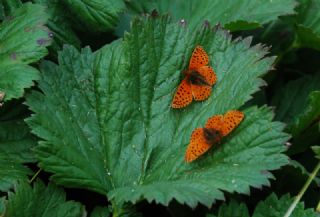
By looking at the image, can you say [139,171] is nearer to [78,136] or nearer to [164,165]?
[164,165]

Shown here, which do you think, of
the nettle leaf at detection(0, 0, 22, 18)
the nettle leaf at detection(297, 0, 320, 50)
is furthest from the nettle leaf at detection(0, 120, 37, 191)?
the nettle leaf at detection(297, 0, 320, 50)

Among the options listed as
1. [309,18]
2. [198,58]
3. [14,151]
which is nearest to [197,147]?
[198,58]

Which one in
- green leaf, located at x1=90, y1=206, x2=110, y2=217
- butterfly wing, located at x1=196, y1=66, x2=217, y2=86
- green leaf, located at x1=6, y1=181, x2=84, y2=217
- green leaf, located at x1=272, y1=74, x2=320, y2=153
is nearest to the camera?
green leaf, located at x1=6, y1=181, x2=84, y2=217

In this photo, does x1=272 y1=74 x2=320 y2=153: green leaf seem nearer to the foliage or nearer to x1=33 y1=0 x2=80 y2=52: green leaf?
the foliage

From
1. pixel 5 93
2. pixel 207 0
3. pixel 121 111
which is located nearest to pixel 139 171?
pixel 121 111

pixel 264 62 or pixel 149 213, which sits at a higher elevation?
pixel 264 62

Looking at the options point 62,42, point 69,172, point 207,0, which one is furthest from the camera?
point 207,0
